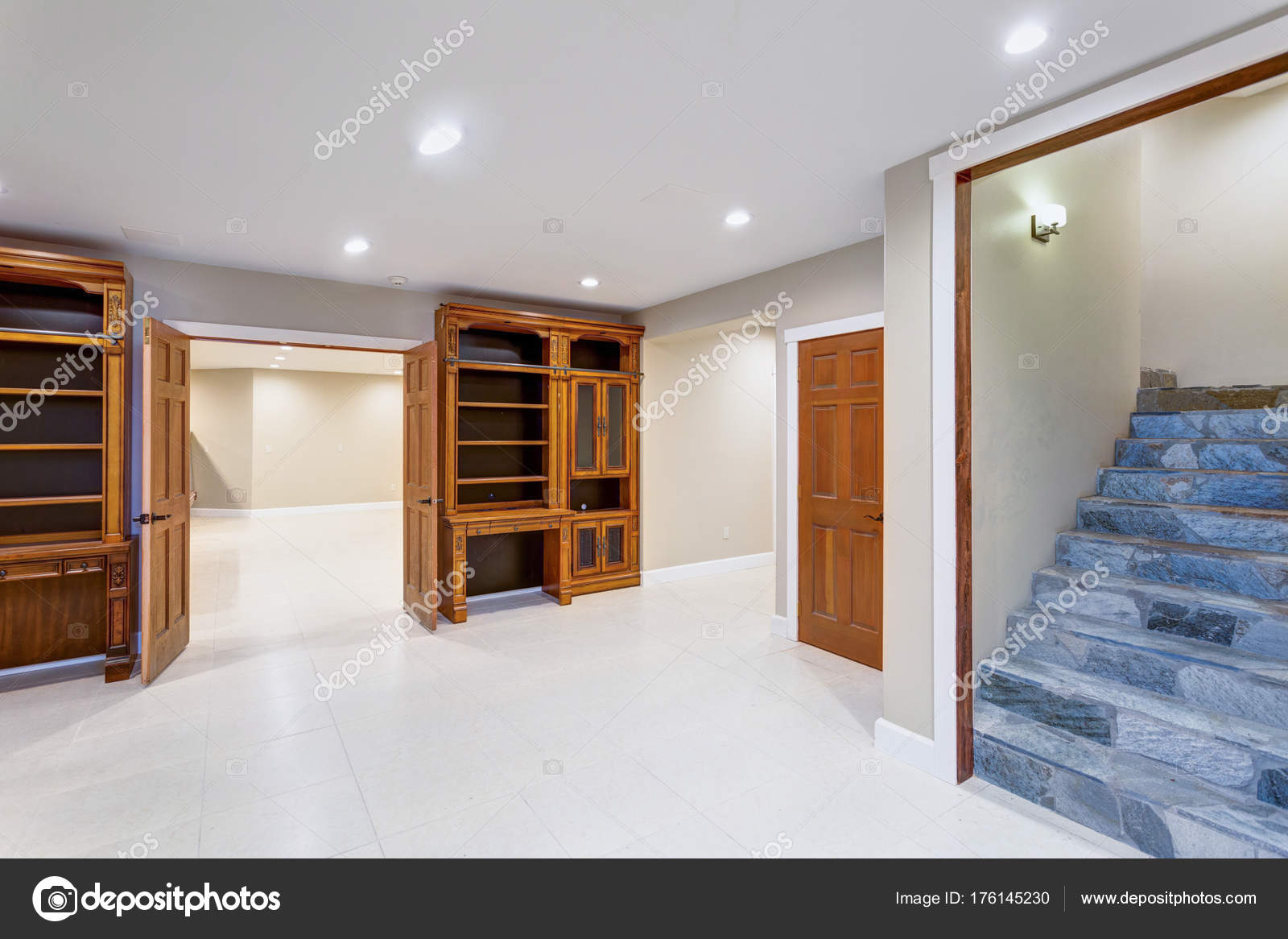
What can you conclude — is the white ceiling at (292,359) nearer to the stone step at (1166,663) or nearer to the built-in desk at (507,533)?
the built-in desk at (507,533)

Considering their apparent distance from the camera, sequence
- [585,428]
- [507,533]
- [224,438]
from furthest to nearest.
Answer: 1. [224,438]
2. [585,428]
3. [507,533]

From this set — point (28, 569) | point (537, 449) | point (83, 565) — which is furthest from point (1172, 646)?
point (28, 569)

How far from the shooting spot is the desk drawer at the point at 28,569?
3.49 metres

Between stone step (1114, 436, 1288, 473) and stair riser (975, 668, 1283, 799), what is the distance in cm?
170

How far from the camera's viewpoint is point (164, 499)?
12.8 ft

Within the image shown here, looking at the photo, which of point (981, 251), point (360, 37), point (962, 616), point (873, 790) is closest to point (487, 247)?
point (360, 37)

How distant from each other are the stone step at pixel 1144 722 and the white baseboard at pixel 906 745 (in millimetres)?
335

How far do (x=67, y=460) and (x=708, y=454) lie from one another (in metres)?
4.88

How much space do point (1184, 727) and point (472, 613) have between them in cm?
443

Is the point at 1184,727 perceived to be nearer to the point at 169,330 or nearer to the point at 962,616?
the point at 962,616

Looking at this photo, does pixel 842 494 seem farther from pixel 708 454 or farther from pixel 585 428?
pixel 585 428

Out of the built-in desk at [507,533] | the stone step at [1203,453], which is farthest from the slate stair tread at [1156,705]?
the built-in desk at [507,533]

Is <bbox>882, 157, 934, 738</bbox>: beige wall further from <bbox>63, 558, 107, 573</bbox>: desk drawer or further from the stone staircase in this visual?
<bbox>63, 558, 107, 573</bbox>: desk drawer
